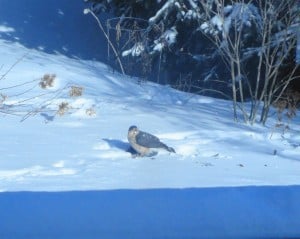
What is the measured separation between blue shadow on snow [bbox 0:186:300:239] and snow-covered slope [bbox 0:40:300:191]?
631mm

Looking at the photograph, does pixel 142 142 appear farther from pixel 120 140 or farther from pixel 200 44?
pixel 200 44

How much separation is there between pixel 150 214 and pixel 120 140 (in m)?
2.82

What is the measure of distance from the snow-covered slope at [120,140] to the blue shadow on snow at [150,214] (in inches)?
24.9

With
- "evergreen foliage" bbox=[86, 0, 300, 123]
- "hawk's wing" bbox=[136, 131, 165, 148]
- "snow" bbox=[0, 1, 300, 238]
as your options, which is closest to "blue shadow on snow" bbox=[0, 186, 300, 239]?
"snow" bbox=[0, 1, 300, 238]

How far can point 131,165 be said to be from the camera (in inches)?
207

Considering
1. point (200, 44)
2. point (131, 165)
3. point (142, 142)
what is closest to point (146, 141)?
point (142, 142)

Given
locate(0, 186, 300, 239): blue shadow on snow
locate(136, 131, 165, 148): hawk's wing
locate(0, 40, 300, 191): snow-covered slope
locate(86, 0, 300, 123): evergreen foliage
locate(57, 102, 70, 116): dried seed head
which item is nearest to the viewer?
locate(0, 186, 300, 239): blue shadow on snow

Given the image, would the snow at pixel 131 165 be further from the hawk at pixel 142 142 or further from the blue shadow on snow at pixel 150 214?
the hawk at pixel 142 142

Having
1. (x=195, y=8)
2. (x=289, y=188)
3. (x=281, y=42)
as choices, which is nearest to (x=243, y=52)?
(x=195, y=8)

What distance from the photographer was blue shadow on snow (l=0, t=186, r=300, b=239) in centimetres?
341

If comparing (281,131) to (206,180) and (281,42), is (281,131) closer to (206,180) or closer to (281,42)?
(281,42)

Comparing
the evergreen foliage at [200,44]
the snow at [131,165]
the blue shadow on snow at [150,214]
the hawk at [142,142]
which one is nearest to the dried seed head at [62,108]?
the snow at [131,165]

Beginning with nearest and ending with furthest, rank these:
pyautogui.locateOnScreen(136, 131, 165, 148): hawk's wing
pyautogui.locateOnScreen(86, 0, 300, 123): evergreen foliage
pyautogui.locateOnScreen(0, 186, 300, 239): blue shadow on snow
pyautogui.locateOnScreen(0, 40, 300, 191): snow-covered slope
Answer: pyautogui.locateOnScreen(0, 186, 300, 239): blue shadow on snow → pyautogui.locateOnScreen(0, 40, 300, 191): snow-covered slope → pyautogui.locateOnScreen(136, 131, 165, 148): hawk's wing → pyautogui.locateOnScreen(86, 0, 300, 123): evergreen foliage

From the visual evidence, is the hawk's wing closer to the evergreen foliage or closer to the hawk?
the hawk
